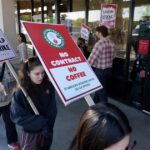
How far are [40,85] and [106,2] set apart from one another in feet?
12.5

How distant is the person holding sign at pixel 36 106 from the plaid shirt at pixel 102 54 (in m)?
2.31

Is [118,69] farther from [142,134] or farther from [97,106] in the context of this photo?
[97,106]

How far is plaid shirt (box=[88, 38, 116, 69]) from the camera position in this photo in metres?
4.59

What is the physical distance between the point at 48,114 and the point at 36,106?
0.16 m

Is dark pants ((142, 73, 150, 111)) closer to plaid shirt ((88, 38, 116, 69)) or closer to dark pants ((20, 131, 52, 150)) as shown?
plaid shirt ((88, 38, 116, 69))

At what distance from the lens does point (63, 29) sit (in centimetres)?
213

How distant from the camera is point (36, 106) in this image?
2354 mm

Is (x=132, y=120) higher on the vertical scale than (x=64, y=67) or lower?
lower

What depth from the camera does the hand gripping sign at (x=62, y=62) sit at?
174cm

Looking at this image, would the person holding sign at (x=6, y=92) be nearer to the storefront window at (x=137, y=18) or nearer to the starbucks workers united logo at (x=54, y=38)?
the starbucks workers united logo at (x=54, y=38)

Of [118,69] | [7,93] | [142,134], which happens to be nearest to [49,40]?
[7,93]

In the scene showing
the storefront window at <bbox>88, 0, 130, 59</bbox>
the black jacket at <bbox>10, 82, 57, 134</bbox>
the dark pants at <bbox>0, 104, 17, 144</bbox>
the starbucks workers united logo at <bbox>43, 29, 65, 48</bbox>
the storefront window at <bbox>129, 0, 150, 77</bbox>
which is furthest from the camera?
the storefront window at <bbox>88, 0, 130, 59</bbox>

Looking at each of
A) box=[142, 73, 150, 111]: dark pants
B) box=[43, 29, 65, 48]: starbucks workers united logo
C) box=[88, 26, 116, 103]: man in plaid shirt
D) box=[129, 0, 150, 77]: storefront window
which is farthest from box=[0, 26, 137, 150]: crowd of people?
box=[142, 73, 150, 111]: dark pants

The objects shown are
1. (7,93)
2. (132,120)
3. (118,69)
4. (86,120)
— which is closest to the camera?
(86,120)
